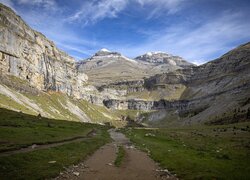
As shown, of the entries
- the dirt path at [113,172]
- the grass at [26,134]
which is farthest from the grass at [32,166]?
the grass at [26,134]

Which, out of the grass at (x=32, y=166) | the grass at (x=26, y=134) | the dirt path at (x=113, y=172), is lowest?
the dirt path at (x=113, y=172)

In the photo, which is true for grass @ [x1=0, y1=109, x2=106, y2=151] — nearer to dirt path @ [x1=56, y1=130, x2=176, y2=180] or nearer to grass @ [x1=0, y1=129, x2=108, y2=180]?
grass @ [x1=0, y1=129, x2=108, y2=180]

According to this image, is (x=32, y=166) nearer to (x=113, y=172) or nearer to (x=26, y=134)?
(x=113, y=172)

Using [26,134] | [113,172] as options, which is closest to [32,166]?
[113,172]

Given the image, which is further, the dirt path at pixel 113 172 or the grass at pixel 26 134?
the grass at pixel 26 134

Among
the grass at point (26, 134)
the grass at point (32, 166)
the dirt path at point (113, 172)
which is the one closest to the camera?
the grass at point (32, 166)

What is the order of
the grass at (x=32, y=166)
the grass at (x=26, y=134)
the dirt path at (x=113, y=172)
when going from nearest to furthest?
the grass at (x=32, y=166) → the dirt path at (x=113, y=172) → the grass at (x=26, y=134)

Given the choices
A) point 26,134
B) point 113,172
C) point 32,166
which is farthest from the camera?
point 26,134

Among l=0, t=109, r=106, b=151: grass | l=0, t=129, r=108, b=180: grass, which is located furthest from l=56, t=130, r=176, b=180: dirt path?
l=0, t=109, r=106, b=151: grass

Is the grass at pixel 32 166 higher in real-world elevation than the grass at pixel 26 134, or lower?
lower

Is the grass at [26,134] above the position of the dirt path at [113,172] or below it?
above

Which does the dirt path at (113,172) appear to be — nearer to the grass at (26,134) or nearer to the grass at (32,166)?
the grass at (32,166)

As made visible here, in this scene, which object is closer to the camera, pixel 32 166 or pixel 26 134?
→ pixel 32 166

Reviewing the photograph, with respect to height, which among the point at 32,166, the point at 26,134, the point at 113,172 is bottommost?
the point at 113,172
